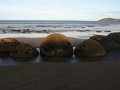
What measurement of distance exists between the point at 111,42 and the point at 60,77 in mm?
5923

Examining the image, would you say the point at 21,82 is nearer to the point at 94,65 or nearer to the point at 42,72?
the point at 42,72

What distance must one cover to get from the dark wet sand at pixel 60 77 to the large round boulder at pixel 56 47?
1.83m

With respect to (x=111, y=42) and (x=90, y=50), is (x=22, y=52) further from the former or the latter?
(x=111, y=42)

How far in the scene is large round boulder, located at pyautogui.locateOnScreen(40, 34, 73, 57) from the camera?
8.47m

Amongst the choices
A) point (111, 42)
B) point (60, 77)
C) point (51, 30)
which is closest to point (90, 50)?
point (111, 42)

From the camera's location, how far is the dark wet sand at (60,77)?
476 cm

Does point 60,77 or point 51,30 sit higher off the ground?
point 60,77

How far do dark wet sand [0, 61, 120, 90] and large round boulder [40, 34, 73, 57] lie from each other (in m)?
1.83

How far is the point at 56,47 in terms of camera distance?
27.8 ft

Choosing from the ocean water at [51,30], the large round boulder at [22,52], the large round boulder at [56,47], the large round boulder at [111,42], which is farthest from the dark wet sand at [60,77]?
Result: the ocean water at [51,30]

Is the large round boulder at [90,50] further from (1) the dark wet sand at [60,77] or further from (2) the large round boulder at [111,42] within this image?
(2) the large round boulder at [111,42]

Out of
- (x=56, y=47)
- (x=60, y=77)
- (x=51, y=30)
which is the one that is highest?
(x=56, y=47)

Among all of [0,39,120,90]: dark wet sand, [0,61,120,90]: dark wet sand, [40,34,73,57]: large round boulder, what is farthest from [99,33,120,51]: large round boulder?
[0,61,120,90]: dark wet sand

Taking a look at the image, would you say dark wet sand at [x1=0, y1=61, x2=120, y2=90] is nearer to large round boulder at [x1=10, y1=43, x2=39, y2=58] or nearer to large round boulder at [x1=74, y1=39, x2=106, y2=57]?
large round boulder at [x1=10, y1=43, x2=39, y2=58]
